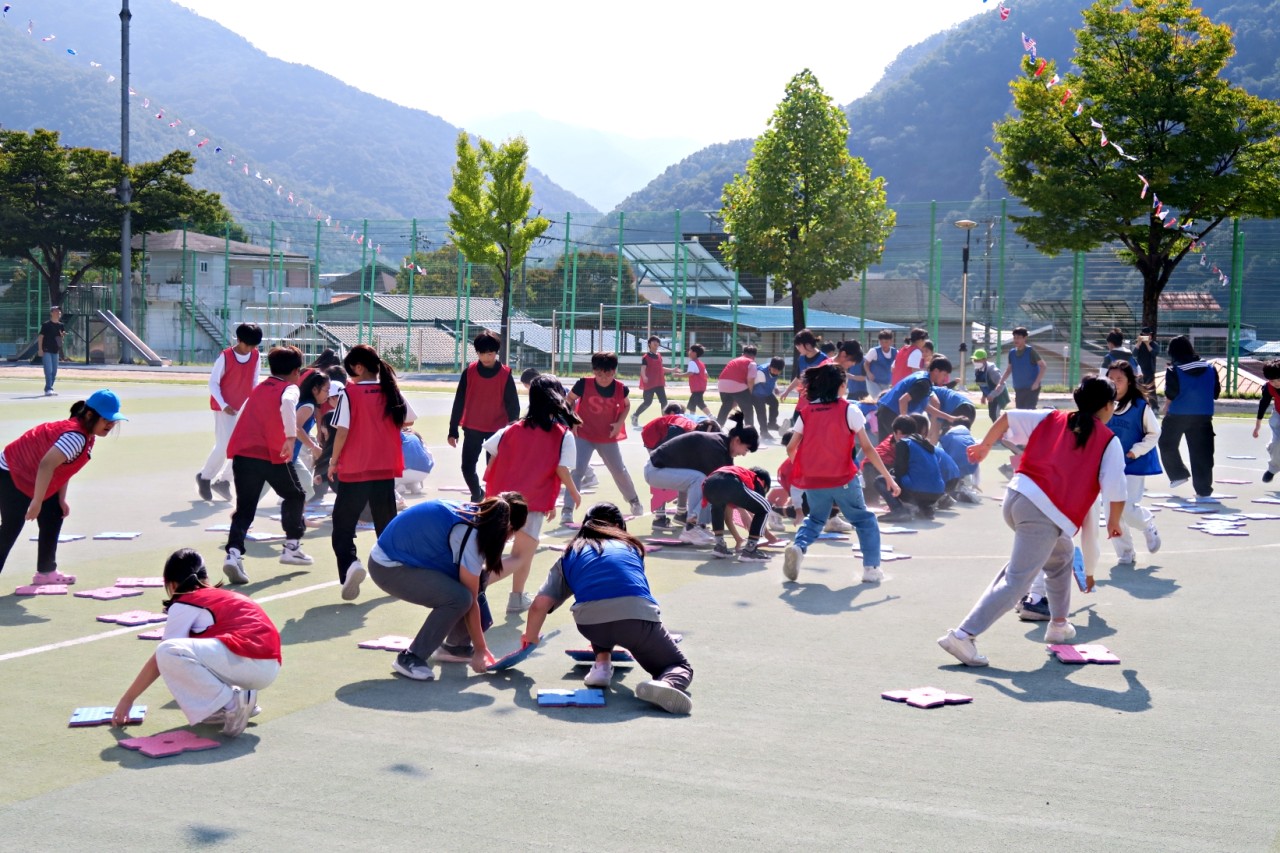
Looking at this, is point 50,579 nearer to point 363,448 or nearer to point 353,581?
point 353,581

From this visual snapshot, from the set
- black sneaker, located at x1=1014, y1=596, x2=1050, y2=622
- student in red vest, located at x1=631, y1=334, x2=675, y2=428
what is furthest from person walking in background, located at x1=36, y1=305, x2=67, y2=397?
black sneaker, located at x1=1014, y1=596, x2=1050, y2=622

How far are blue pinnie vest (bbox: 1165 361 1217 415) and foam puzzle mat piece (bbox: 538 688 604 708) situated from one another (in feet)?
33.7

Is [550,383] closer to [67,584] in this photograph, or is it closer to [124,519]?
[67,584]

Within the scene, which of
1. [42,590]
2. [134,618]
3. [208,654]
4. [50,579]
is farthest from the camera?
[50,579]

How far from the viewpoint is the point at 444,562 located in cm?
687

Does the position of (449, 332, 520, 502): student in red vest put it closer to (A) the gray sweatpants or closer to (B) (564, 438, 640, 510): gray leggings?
(B) (564, 438, 640, 510): gray leggings

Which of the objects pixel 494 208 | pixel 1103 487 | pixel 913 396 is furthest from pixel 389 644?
pixel 494 208

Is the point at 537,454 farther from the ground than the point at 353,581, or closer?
farther from the ground

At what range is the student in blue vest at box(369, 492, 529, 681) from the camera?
6.75 metres

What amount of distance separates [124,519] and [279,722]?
22.1ft

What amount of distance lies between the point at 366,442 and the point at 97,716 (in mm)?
3215

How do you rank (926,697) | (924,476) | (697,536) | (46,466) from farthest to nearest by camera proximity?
(924,476)
(697,536)
(46,466)
(926,697)

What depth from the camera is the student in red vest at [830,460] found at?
9.63 meters

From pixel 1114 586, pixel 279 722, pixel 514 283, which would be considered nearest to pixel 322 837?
pixel 279 722
